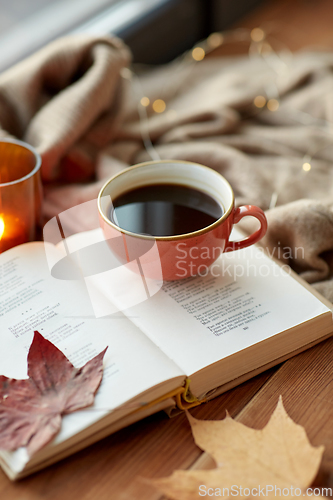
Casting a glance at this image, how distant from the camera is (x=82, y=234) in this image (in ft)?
2.12

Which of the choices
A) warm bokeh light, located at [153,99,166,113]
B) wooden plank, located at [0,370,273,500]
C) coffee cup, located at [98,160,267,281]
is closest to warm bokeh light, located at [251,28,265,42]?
warm bokeh light, located at [153,99,166,113]

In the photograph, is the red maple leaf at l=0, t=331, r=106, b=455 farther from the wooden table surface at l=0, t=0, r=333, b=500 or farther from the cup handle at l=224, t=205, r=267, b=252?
the cup handle at l=224, t=205, r=267, b=252

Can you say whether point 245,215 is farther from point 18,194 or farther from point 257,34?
point 257,34

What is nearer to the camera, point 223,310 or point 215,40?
point 223,310

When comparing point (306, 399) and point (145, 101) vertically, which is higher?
point (145, 101)

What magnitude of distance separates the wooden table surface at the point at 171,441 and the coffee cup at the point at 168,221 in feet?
0.49

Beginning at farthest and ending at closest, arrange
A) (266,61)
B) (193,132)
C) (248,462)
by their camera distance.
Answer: (266,61) < (193,132) < (248,462)

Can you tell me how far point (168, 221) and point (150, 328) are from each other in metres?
0.13

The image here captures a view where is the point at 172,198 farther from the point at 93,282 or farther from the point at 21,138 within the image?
the point at 21,138

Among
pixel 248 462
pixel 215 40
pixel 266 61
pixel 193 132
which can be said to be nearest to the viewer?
pixel 248 462

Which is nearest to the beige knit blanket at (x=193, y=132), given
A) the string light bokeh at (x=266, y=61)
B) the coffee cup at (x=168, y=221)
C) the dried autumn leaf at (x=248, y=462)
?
the string light bokeh at (x=266, y=61)

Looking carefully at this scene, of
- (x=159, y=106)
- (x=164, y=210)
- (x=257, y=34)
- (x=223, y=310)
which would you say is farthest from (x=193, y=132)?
(x=257, y=34)

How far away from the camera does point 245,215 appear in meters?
0.56

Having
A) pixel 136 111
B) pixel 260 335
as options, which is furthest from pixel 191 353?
pixel 136 111
